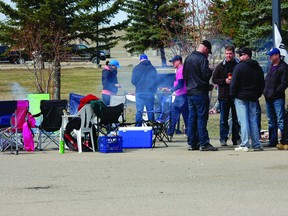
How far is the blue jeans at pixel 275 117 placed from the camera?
14.1 metres

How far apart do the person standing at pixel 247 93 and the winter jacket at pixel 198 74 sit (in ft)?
1.50

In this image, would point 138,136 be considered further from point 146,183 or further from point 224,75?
point 146,183

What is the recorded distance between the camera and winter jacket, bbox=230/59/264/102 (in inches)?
535

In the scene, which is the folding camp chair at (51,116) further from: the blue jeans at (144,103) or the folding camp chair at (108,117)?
the blue jeans at (144,103)

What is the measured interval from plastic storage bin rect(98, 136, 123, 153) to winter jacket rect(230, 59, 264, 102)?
7.14 feet

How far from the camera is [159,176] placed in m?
11.1

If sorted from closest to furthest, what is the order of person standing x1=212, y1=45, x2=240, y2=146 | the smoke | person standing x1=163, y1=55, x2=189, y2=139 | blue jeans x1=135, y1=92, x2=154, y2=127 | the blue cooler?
1. person standing x1=212, y1=45, x2=240, y2=146
2. the blue cooler
3. person standing x1=163, y1=55, x2=189, y2=139
4. blue jeans x1=135, y1=92, x2=154, y2=127
5. the smoke

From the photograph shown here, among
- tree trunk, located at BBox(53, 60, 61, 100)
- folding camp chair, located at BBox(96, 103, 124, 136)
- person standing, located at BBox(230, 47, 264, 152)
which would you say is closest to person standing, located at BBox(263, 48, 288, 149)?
person standing, located at BBox(230, 47, 264, 152)

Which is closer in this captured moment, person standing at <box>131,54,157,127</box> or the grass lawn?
person standing at <box>131,54,157,127</box>

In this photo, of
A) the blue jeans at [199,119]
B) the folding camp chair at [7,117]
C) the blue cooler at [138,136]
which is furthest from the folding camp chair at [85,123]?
the blue jeans at [199,119]

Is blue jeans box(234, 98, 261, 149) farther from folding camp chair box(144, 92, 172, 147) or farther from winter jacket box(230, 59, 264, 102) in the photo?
folding camp chair box(144, 92, 172, 147)

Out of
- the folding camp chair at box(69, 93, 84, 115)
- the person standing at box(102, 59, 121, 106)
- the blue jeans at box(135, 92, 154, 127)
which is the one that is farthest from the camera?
the person standing at box(102, 59, 121, 106)

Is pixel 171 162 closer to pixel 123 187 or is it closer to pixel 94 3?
pixel 123 187

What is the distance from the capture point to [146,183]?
10570 mm
